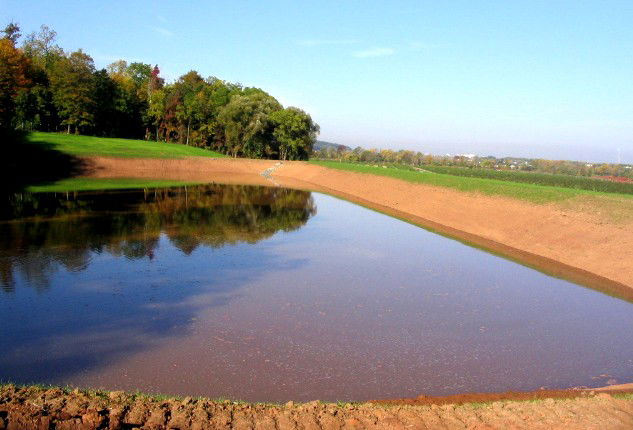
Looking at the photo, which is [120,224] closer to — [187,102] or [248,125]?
[248,125]

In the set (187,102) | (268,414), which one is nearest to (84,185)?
(268,414)

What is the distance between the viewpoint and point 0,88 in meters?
52.5

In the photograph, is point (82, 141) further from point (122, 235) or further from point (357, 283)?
point (357, 283)

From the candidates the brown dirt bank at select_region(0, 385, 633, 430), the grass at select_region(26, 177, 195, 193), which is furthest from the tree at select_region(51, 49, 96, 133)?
the brown dirt bank at select_region(0, 385, 633, 430)

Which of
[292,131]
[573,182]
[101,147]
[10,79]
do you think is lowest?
[101,147]

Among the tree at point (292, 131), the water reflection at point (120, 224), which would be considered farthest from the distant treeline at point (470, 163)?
the water reflection at point (120, 224)

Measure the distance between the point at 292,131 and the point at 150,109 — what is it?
89.0 feet

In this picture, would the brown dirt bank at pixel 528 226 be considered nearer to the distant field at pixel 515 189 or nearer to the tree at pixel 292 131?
the distant field at pixel 515 189

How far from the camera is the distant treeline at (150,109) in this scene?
66.4 metres

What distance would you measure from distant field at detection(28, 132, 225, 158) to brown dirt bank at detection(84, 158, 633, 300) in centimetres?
250

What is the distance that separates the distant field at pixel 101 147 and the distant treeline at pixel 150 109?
10.2 m

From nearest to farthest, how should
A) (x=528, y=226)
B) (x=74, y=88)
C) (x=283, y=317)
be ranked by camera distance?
1. (x=283, y=317)
2. (x=528, y=226)
3. (x=74, y=88)

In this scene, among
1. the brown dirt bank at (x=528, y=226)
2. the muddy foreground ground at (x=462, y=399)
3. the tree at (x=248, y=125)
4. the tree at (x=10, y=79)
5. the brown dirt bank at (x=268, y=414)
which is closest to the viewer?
the brown dirt bank at (x=268, y=414)

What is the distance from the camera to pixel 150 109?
85.2 metres
